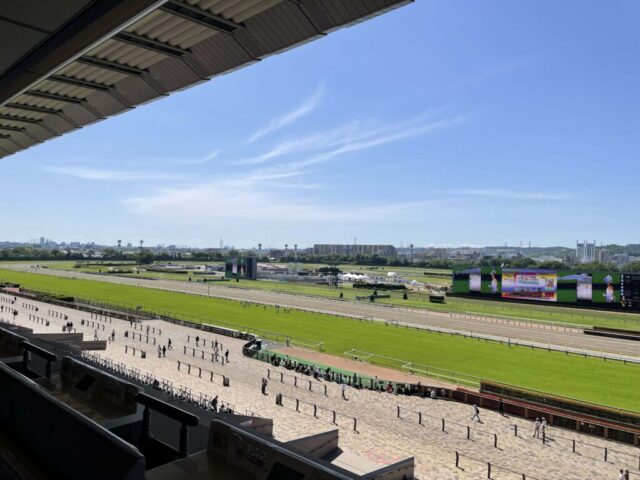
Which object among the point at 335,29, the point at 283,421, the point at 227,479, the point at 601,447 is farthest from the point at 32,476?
the point at 601,447

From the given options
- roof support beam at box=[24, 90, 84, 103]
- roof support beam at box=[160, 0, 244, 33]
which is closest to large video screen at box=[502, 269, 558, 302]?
roof support beam at box=[24, 90, 84, 103]

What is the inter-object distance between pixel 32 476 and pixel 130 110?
30.1ft

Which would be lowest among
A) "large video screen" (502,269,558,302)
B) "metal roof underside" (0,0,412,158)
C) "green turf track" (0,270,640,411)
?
"green turf track" (0,270,640,411)

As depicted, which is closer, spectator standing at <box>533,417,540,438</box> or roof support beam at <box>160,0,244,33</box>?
roof support beam at <box>160,0,244,33</box>

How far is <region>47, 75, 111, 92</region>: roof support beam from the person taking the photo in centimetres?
940

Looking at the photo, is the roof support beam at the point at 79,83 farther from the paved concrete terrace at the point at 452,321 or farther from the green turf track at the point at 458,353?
the paved concrete terrace at the point at 452,321

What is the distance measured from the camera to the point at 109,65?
880cm

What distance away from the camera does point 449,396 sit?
24.4m

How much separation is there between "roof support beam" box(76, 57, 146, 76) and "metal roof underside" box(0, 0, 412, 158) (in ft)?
0.06

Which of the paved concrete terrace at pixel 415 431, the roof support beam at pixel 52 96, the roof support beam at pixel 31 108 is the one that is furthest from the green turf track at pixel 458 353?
the roof support beam at pixel 52 96

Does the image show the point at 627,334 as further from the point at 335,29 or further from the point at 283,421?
the point at 335,29

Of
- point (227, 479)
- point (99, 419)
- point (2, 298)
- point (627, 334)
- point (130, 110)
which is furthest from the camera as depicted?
point (2, 298)

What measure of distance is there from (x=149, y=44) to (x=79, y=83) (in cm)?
290

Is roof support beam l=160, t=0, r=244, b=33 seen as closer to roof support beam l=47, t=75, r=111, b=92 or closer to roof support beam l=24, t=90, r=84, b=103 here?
roof support beam l=47, t=75, r=111, b=92
